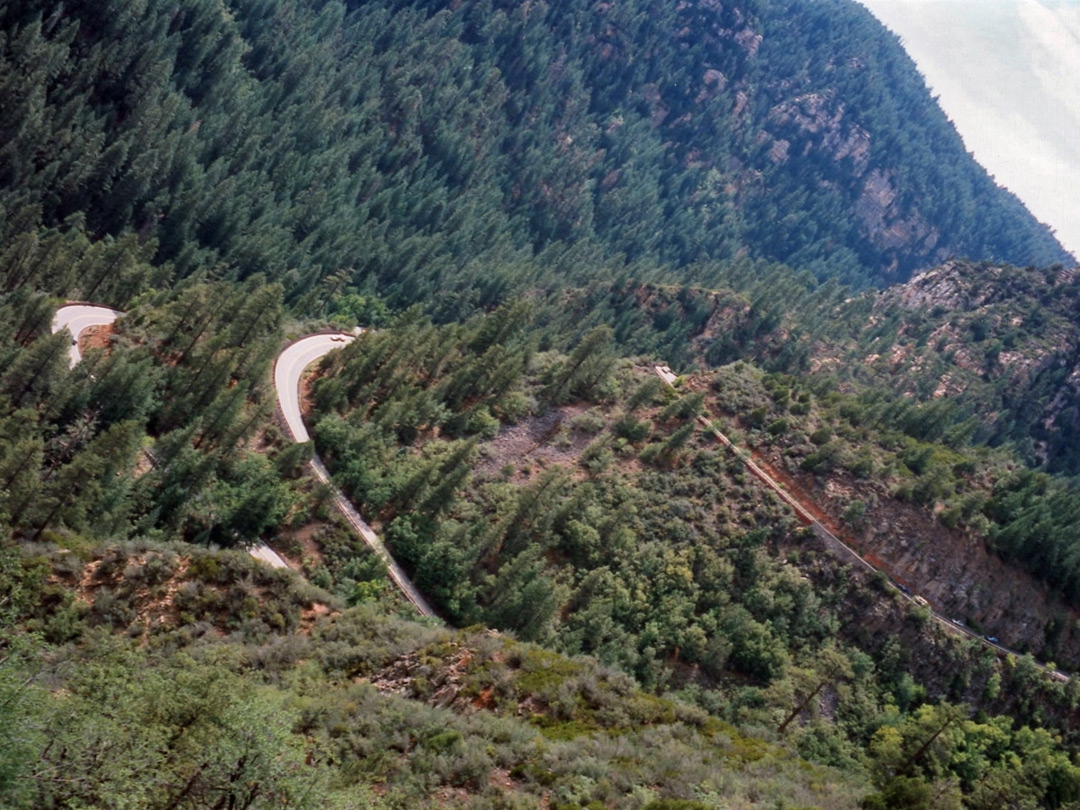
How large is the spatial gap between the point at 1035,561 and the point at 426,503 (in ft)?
249

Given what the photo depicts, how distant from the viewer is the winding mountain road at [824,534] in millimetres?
87250

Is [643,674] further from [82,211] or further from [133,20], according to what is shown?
[133,20]

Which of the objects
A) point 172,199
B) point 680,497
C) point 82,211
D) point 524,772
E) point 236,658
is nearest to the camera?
point 524,772

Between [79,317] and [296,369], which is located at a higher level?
[296,369]

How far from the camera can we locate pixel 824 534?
9231cm

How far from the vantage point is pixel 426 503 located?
262ft

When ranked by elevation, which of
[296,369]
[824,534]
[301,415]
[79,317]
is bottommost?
[79,317]

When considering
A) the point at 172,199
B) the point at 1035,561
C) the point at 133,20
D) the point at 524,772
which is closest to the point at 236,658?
the point at 524,772

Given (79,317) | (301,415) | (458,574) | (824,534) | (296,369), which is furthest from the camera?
(296,369)

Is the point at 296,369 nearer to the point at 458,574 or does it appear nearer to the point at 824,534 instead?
the point at 458,574

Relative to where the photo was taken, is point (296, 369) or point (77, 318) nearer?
point (77, 318)

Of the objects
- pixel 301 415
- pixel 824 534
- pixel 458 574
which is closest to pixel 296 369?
pixel 301 415

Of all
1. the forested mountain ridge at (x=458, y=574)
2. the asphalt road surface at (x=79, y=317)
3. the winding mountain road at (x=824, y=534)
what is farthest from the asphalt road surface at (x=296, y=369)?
the winding mountain road at (x=824, y=534)

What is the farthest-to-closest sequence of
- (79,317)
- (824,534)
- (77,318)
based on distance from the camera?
1. (79,317)
2. (77,318)
3. (824,534)
